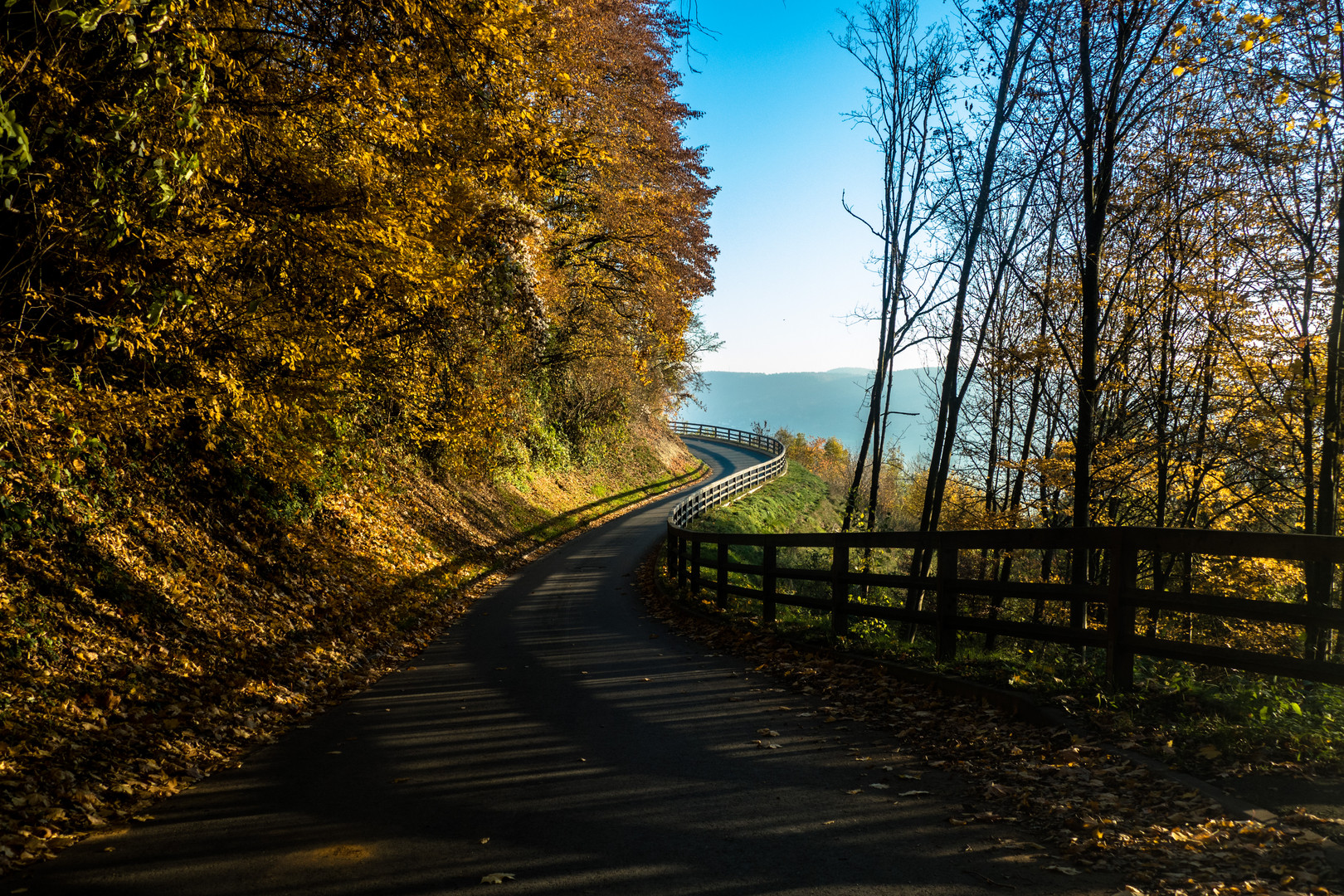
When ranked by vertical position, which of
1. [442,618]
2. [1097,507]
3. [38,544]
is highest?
[1097,507]

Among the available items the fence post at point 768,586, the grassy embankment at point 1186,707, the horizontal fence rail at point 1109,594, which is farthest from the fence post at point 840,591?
the fence post at point 768,586

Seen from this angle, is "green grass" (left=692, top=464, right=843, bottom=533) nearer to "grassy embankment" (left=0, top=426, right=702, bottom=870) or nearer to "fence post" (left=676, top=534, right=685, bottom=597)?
"fence post" (left=676, top=534, right=685, bottom=597)

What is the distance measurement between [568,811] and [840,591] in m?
4.97

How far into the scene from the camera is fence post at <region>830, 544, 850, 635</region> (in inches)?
335

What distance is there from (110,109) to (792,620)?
28.5ft

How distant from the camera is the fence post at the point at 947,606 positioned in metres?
6.99

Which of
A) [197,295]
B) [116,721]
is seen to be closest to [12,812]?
[116,721]

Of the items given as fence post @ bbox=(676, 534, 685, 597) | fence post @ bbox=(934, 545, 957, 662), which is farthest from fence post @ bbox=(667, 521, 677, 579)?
fence post @ bbox=(934, 545, 957, 662)

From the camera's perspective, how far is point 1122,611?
5562 millimetres

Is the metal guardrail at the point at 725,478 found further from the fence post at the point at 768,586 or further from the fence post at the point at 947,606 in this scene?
the fence post at the point at 947,606

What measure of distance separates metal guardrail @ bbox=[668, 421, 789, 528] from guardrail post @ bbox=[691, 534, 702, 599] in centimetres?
205

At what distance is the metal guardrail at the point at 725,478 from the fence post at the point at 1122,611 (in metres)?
10.4

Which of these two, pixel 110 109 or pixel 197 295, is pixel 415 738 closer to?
pixel 197 295

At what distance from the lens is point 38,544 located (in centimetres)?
677
